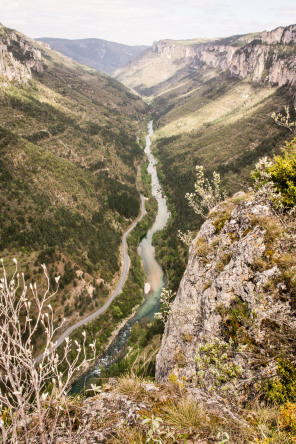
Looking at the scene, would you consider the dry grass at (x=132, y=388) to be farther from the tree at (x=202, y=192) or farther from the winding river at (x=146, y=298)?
the winding river at (x=146, y=298)

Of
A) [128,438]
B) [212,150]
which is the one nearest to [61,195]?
[128,438]

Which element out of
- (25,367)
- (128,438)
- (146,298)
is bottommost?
(146,298)

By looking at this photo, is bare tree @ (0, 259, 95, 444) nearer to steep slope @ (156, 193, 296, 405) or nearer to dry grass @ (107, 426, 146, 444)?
dry grass @ (107, 426, 146, 444)

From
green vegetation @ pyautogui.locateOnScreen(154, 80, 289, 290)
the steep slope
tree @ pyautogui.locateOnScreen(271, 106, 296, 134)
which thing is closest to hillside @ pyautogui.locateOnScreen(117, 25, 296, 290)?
green vegetation @ pyautogui.locateOnScreen(154, 80, 289, 290)

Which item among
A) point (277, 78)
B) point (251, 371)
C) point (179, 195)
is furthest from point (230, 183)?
point (277, 78)

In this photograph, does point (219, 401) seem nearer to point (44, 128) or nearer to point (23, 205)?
point (23, 205)

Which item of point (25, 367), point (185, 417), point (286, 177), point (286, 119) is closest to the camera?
point (25, 367)

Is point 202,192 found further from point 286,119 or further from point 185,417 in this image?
point 185,417
